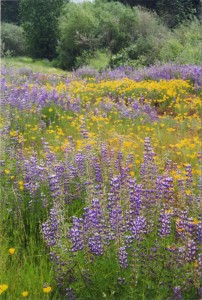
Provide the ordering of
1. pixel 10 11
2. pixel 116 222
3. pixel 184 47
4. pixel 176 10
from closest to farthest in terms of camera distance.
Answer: pixel 116 222 → pixel 184 47 → pixel 176 10 → pixel 10 11

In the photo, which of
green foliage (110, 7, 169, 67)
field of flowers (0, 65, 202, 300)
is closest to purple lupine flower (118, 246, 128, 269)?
field of flowers (0, 65, 202, 300)

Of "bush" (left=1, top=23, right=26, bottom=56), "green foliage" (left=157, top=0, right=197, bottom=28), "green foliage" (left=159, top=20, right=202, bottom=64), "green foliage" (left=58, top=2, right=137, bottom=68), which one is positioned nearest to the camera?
"green foliage" (left=159, top=20, right=202, bottom=64)

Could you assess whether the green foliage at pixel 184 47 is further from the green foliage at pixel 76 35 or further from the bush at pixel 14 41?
the bush at pixel 14 41

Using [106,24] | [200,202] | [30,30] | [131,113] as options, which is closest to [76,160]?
[200,202]

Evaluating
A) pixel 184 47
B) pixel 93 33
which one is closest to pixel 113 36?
pixel 93 33

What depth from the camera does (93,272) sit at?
226 cm

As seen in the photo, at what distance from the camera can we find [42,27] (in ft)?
90.5

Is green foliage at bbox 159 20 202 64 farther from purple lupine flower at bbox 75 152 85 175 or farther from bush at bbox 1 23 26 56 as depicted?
bush at bbox 1 23 26 56

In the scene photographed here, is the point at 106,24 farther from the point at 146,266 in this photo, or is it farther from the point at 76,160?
the point at 146,266

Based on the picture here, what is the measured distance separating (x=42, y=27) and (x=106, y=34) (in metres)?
7.93

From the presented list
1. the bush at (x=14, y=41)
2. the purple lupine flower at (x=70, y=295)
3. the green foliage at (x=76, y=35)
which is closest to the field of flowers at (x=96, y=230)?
the purple lupine flower at (x=70, y=295)

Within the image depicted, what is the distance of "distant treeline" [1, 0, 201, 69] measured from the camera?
58.6ft

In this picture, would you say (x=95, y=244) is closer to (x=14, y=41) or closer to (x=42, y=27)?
(x=42, y=27)

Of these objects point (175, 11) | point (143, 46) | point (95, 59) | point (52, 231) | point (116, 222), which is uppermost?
point (175, 11)
